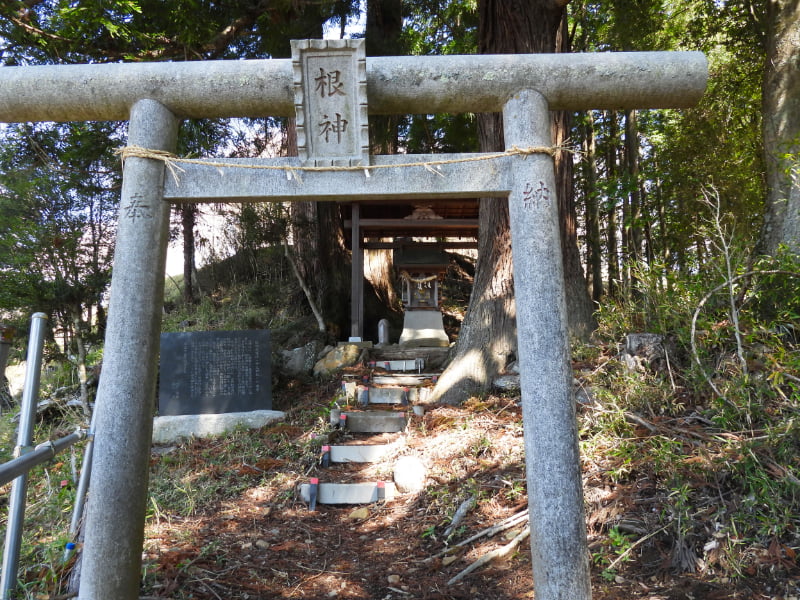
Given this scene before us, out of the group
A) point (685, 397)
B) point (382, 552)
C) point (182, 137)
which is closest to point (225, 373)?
point (382, 552)

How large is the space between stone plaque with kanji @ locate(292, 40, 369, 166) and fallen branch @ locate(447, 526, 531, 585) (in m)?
2.52

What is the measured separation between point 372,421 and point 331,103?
4.29 metres

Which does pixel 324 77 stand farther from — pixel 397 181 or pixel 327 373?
pixel 327 373

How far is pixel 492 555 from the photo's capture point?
322 cm

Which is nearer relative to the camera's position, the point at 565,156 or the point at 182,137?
the point at 565,156

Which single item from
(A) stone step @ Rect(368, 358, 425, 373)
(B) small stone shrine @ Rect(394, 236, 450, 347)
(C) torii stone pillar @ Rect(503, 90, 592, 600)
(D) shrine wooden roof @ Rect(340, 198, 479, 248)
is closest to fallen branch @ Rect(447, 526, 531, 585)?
(C) torii stone pillar @ Rect(503, 90, 592, 600)

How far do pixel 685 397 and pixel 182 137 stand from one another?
8.88 meters

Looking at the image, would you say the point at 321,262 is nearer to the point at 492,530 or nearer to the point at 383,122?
the point at 383,122

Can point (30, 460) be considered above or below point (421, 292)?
below

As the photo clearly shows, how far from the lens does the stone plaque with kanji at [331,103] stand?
8.68 feet

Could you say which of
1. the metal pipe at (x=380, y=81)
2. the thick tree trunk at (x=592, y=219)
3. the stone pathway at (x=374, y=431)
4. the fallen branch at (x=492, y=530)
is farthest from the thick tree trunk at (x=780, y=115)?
the thick tree trunk at (x=592, y=219)

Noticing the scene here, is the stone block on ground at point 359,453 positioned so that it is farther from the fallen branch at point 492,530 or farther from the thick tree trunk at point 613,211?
the thick tree trunk at point 613,211

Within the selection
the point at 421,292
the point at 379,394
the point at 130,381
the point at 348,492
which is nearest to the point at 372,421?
the point at 379,394

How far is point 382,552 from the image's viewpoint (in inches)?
148
